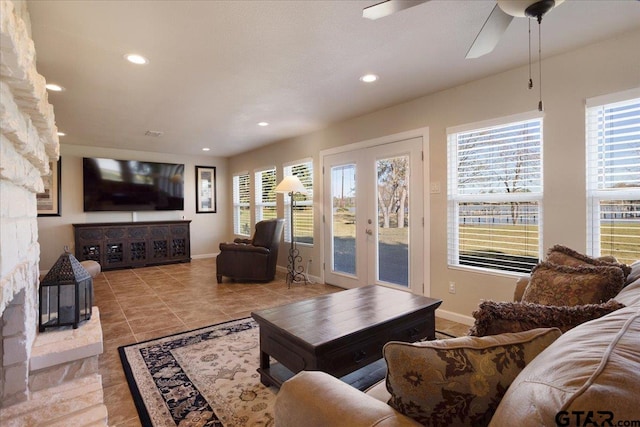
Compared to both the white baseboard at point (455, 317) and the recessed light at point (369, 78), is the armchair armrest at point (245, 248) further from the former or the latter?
the recessed light at point (369, 78)

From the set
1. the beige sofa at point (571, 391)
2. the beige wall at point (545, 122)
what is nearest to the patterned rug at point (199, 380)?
the beige sofa at point (571, 391)

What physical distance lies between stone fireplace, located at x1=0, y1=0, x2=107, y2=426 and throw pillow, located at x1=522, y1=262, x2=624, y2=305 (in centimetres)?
225

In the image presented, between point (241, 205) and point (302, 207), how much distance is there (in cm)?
254

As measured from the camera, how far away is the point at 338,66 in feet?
9.09

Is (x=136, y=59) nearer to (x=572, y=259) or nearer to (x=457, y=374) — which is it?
(x=457, y=374)

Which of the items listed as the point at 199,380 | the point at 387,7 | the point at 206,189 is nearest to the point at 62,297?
the point at 199,380

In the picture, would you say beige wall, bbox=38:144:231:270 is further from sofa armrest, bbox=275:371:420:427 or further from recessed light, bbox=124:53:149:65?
sofa armrest, bbox=275:371:420:427

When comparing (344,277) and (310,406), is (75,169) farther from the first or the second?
(310,406)

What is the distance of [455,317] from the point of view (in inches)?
131

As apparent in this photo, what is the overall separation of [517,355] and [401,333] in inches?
54.1

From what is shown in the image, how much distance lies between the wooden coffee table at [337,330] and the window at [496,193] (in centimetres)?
117

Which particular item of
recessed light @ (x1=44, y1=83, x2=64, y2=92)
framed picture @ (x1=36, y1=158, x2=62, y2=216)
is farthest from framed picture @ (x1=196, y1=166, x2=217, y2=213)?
recessed light @ (x1=44, y1=83, x2=64, y2=92)

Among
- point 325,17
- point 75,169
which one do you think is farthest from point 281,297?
point 75,169

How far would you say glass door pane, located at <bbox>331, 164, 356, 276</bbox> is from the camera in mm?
4535
